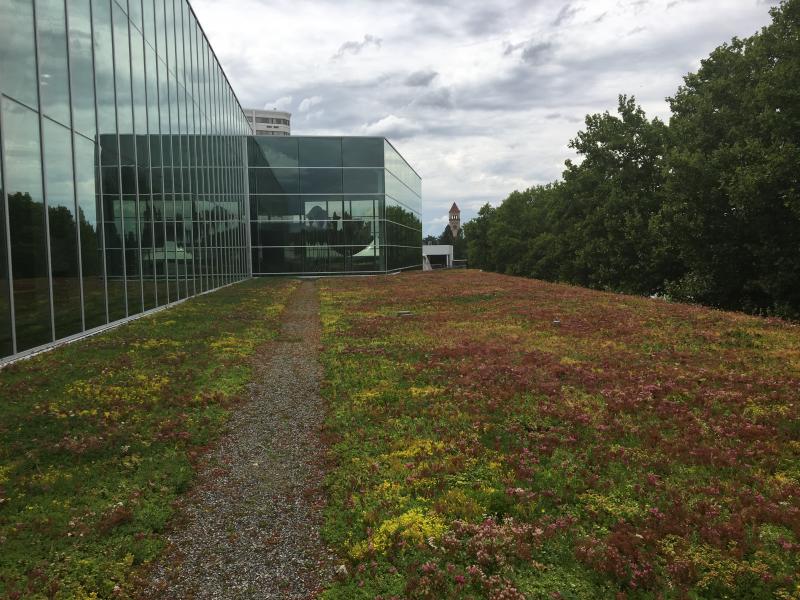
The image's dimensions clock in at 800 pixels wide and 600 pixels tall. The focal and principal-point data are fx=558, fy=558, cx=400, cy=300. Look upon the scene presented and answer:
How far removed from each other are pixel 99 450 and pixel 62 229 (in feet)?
33.6

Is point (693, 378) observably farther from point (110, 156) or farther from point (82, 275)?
point (110, 156)

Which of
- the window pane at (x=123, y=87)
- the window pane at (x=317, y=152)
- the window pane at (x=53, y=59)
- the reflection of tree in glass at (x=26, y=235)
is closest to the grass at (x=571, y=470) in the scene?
the reflection of tree in glass at (x=26, y=235)

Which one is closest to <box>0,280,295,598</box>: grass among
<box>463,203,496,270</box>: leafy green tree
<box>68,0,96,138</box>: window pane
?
<box>68,0,96,138</box>: window pane

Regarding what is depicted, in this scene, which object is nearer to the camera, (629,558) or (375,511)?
(629,558)

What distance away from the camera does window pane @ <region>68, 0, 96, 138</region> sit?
55.7 feet

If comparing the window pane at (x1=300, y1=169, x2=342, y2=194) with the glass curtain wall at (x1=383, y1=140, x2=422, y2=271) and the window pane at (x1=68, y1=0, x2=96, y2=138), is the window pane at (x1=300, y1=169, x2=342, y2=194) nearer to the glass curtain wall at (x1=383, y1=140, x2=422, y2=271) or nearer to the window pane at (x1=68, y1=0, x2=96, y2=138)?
the glass curtain wall at (x1=383, y1=140, x2=422, y2=271)

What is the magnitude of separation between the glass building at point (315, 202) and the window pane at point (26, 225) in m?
41.2

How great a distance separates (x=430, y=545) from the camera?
591 cm

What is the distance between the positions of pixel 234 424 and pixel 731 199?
88.1 ft

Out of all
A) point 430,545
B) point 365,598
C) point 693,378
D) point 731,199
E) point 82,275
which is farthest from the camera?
point 731,199

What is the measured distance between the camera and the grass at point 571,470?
17.6 feet

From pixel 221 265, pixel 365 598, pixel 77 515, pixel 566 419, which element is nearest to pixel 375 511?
pixel 365 598

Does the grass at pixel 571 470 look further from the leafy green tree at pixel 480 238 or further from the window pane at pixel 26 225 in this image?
the leafy green tree at pixel 480 238

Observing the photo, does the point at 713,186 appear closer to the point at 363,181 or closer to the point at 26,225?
the point at 26,225
